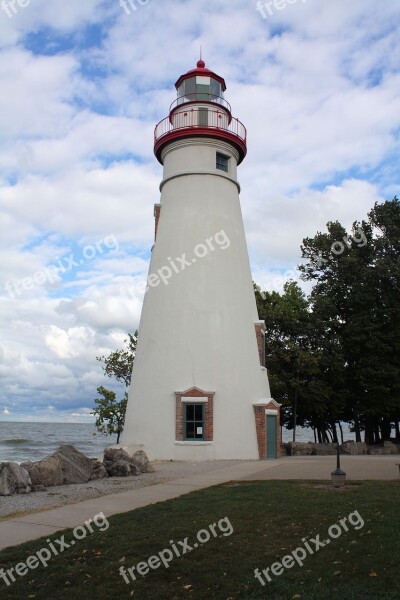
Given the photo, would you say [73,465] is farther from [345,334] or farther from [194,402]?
[345,334]

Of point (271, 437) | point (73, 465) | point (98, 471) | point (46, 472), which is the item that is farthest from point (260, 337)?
point (46, 472)

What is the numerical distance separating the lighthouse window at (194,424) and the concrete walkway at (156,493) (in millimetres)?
1903

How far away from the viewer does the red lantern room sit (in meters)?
22.3

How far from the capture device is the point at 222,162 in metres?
22.9

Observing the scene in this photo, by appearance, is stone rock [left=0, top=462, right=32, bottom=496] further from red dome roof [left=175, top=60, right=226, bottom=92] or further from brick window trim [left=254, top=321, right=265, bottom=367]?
red dome roof [left=175, top=60, right=226, bottom=92]

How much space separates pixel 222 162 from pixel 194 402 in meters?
10.1

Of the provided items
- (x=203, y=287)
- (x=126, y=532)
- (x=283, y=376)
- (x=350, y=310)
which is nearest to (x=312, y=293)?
(x=350, y=310)

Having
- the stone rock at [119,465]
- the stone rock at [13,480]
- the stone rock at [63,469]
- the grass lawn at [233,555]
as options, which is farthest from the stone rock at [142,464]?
the grass lawn at [233,555]

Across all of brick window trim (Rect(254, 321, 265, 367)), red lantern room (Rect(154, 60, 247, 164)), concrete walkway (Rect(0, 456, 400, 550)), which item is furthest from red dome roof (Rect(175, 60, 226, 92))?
concrete walkway (Rect(0, 456, 400, 550))

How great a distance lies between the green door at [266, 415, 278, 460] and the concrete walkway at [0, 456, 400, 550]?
1954mm

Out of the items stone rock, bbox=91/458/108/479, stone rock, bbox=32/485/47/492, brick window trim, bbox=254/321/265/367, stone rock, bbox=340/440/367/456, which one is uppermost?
brick window trim, bbox=254/321/265/367

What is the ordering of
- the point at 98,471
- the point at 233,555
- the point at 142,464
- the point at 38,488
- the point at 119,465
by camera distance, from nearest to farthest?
the point at 233,555 < the point at 38,488 < the point at 98,471 < the point at 119,465 < the point at 142,464

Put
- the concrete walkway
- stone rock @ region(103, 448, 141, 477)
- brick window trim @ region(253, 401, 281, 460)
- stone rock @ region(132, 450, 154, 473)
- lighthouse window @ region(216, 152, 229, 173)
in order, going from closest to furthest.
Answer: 1. the concrete walkway
2. stone rock @ region(103, 448, 141, 477)
3. stone rock @ region(132, 450, 154, 473)
4. brick window trim @ region(253, 401, 281, 460)
5. lighthouse window @ region(216, 152, 229, 173)

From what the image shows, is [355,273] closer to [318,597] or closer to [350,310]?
[350,310]
